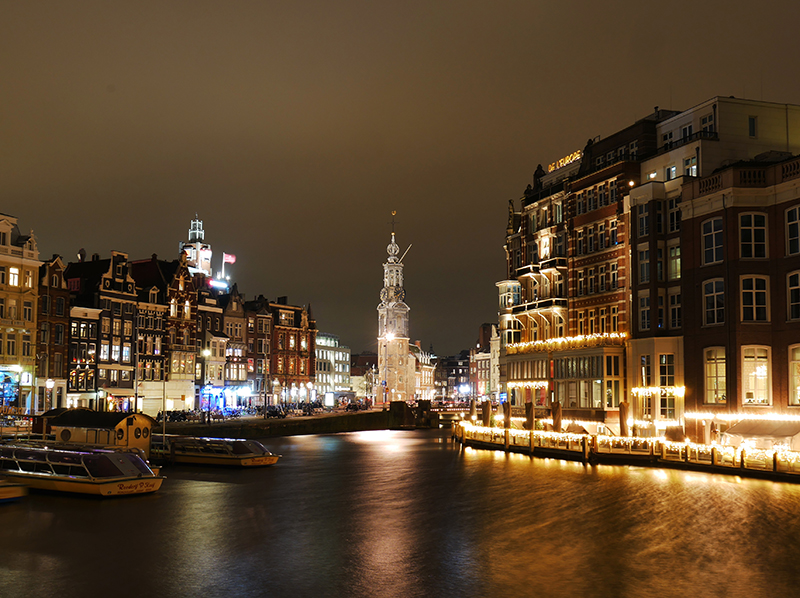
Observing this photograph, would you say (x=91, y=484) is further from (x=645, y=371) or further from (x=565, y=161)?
(x=565, y=161)

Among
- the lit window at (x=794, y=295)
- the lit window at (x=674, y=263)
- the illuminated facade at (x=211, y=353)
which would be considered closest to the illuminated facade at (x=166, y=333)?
the illuminated facade at (x=211, y=353)

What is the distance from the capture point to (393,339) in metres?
192

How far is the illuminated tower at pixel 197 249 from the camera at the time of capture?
168 metres

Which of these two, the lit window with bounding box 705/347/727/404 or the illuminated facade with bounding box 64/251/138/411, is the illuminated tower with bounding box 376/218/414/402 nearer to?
the illuminated facade with bounding box 64/251/138/411

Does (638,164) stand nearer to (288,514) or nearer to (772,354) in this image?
(772,354)

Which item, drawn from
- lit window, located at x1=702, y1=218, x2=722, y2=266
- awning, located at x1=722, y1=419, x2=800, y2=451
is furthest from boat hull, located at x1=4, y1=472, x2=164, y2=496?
lit window, located at x1=702, y1=218, x2=722, y2=266

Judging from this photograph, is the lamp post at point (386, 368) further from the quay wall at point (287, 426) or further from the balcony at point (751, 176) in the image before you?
the balcony at point (751, 176)

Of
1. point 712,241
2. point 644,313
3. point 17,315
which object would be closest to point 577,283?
point 644,313

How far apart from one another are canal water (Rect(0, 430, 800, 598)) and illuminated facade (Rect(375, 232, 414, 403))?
145m

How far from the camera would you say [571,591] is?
20938mm

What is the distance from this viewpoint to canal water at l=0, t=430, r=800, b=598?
21.7 metres

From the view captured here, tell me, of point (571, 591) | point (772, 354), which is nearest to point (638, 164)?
point (772, 354)

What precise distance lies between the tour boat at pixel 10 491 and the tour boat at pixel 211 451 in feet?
56.8

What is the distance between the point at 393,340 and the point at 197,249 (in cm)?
4950
